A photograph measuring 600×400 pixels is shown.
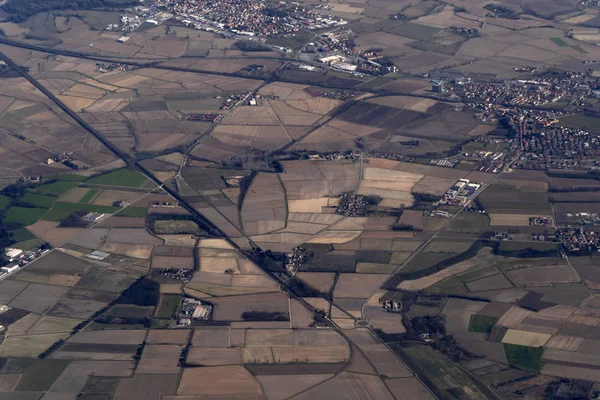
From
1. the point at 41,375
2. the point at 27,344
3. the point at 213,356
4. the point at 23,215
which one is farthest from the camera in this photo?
Answer: the point at 23,215

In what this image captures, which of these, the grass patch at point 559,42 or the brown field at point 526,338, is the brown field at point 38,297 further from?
the grass patch at point 559,42

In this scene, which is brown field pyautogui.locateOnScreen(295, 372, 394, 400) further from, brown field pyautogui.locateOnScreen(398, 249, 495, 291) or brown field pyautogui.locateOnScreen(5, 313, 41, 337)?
brown field pyautogui.locateOnScreen(5, 313, 41, 337)

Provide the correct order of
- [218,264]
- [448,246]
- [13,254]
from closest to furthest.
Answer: [218,264]
[448,246]
[13,254]

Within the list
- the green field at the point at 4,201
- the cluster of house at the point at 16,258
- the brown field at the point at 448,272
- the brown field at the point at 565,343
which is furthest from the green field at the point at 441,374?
the green field at the point at 4,201

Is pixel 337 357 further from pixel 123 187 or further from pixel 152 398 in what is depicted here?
pixel 123 187

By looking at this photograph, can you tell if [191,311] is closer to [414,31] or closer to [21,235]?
[21,235]

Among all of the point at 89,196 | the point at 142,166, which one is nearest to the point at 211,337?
the point at 89,196
